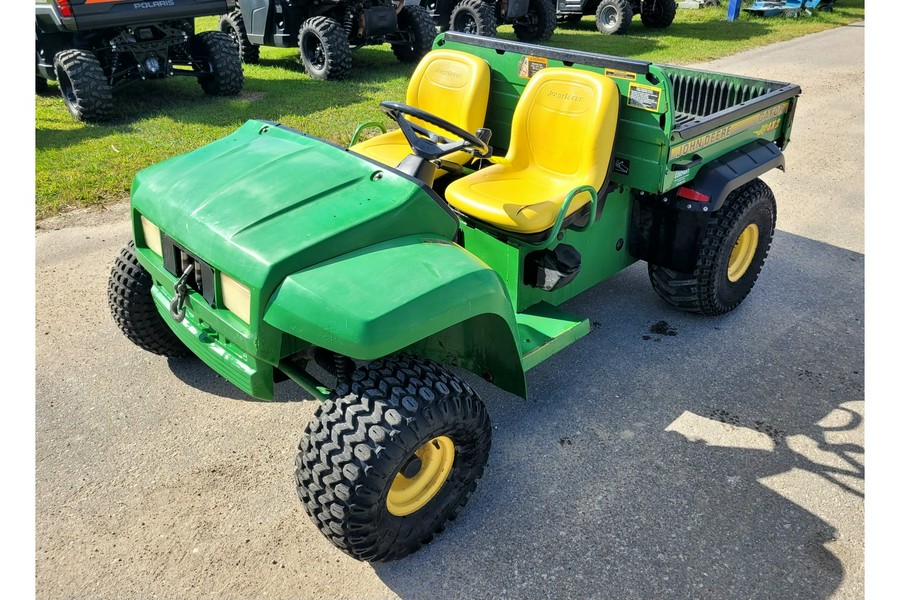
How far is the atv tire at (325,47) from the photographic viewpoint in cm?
899

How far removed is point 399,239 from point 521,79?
1852 mm

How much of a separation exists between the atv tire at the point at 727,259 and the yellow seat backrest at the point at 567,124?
76 centimetres

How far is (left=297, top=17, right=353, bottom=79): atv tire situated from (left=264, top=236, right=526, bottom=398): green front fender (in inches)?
273

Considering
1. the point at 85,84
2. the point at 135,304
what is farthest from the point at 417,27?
the point at 135,304

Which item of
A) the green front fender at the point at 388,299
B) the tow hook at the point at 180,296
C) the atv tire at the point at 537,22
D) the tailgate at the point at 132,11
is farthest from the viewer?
the atv tire at the point at 537,22

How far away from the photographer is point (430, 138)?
330 cm

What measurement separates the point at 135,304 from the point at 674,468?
2.50 metres

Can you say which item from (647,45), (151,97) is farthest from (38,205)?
(647,45)

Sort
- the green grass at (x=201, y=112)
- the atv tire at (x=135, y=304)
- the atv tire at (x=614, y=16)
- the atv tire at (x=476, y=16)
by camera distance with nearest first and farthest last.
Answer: the atv tire at (x=135, y=304) → the green grass at (x=201, y=112) → the atv tire at (x=476, y=16) → the atv tire at (x=614, y=16)

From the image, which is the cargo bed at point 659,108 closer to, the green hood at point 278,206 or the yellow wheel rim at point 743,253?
the yellow wheel rim at point 743,253

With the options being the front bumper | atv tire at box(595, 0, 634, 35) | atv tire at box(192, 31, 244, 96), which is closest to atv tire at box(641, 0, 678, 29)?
→ atv tire at box(595, 0, 634, 35)

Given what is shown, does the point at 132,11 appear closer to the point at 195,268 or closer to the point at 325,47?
the point at 325,47

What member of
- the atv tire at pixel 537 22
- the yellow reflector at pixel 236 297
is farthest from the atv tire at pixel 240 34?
the yellow reflector at pixel 236 297

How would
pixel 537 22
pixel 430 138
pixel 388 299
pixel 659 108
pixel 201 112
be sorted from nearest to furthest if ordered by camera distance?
pixel 388 299
pixel 430 138
pixel 659 108
pixel 201 112
pixel 537 22
